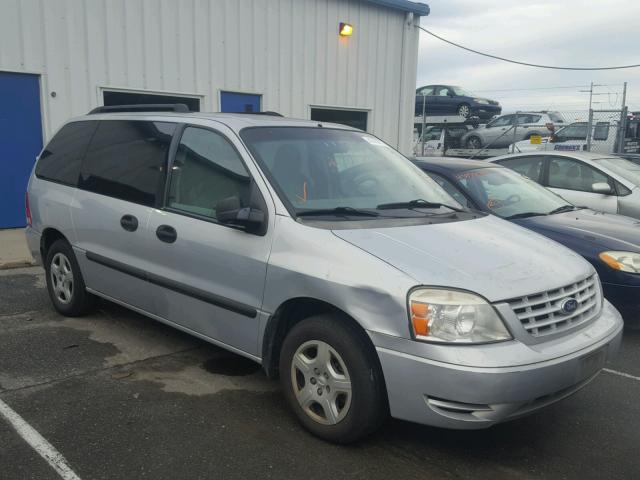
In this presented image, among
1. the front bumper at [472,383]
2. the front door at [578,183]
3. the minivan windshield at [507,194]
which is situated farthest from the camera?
the front door at [578,183]

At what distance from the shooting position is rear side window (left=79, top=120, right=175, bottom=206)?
4309mm

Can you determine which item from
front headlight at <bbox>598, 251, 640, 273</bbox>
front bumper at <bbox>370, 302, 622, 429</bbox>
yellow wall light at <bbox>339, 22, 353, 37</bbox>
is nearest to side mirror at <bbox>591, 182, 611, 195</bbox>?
front headlight at <bbox>598, 251, 640, 273</bbox>

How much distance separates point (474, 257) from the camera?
127 inches

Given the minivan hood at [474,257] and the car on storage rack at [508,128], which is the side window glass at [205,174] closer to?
the minivan hood at [474,257]

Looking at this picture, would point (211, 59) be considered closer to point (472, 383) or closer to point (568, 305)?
point (568, 305)

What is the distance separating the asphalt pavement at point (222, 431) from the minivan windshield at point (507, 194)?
176cm

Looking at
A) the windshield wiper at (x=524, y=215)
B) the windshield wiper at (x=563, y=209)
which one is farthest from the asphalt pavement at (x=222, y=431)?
the windshield wiper at (x=563, y=209)

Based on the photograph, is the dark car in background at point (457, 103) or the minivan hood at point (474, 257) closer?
the minivan hood at point (474, 257)

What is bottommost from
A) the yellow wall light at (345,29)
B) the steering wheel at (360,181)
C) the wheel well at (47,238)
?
the wheel well at (47,238)

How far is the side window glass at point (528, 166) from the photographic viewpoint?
8047 millimetres

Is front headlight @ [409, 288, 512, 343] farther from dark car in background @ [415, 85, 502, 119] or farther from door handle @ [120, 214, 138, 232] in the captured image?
dark car in background @ [415, 85, 502, 119]

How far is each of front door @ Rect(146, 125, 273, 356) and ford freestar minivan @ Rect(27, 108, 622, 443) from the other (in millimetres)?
11

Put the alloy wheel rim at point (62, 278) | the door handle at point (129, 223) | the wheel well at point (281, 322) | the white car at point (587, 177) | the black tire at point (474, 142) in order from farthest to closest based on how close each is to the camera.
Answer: the black tire at point (474, 142)
the white car at point (587, 177)
the alloy wheel rim at point (62, 278)
the door handle at point (129, 223)
the wheel well at point (281, 322)

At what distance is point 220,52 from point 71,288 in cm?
674
